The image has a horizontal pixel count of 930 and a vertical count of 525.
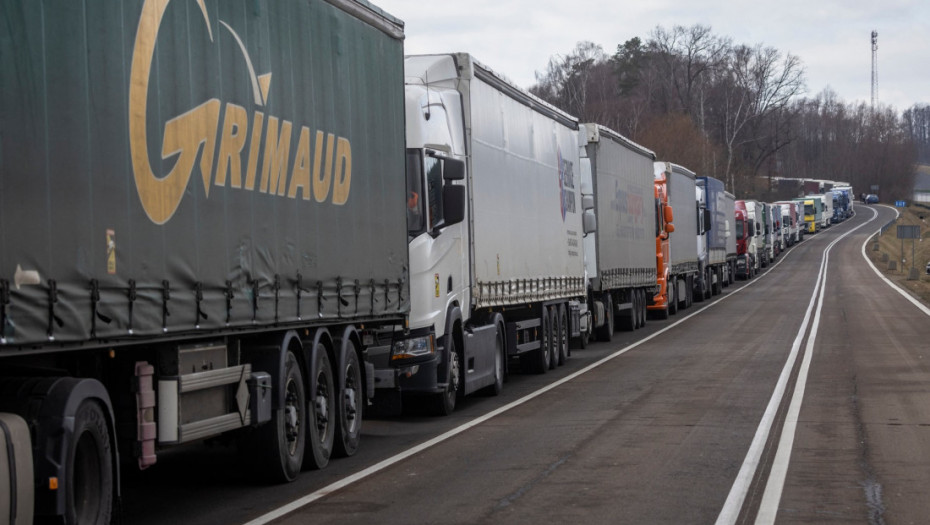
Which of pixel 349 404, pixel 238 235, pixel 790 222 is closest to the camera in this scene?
pixel 238 235

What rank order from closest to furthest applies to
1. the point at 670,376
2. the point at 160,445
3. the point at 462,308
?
the point at 160,445 < the point at 462,308 < the point at 670,376

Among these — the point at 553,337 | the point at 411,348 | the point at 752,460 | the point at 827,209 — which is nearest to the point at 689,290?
the point at 553,337

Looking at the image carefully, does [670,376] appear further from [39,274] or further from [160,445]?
[39,274]

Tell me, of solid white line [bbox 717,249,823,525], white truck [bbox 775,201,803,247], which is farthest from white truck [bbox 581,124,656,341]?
white truck [bbox 775,201,803,247]

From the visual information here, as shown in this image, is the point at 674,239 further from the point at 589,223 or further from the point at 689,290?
the point at 589,223

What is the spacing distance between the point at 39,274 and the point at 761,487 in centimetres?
578

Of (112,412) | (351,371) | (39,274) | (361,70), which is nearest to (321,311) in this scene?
(351,371)

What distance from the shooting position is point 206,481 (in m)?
11.0

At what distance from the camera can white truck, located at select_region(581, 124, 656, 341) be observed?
1082 inches

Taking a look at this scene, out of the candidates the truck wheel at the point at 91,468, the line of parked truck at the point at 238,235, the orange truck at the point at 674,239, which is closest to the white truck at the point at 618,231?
the orange truck at the point at 674,239

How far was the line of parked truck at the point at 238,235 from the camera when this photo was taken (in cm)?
672

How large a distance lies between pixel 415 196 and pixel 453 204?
1.39ft

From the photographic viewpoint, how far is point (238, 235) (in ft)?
30.9

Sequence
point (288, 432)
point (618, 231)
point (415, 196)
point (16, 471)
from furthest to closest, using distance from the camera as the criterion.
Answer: point (618, 231) < point (415, 196) < point (288, 432) < point (16, 471)
